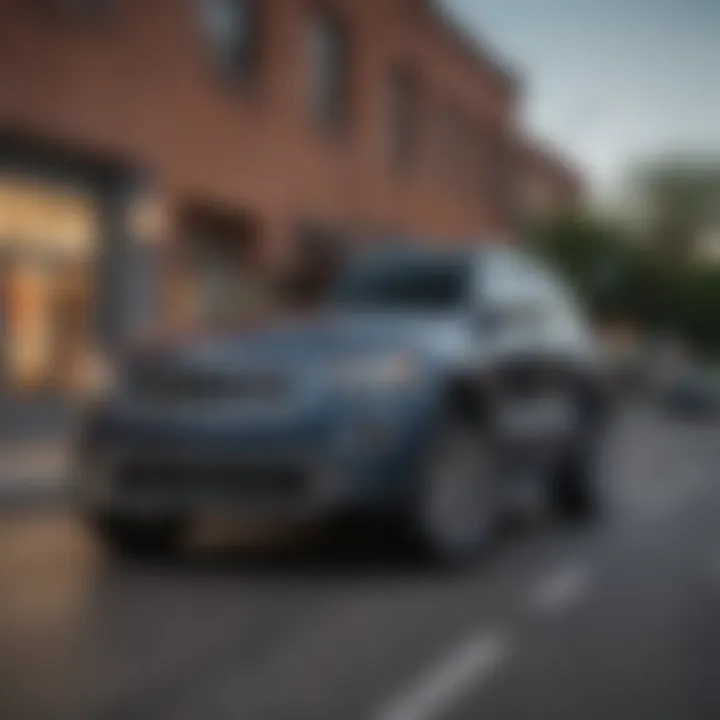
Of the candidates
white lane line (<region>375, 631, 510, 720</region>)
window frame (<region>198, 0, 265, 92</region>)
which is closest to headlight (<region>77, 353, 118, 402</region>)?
white lane line (<region>375, 631, 510, 720</region>)

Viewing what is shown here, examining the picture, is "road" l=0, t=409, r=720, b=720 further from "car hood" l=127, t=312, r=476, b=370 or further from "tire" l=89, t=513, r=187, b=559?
"car hood" l=127, t=312, r=476, b=370

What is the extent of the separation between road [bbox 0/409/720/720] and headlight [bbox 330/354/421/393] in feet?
2.74

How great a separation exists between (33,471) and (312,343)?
4.54 meters

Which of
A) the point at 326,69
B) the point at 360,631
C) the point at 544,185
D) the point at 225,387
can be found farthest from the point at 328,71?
the point at 544,185

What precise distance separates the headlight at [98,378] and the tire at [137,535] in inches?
22.4

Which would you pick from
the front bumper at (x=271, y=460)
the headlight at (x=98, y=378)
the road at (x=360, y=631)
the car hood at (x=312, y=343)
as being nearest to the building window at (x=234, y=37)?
the road at (x=360, y=631)

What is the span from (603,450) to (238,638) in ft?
15.6

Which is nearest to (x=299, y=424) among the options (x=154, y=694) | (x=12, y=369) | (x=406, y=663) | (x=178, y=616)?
(x=178, y=616)

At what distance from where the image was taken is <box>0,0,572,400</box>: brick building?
14.6 meters

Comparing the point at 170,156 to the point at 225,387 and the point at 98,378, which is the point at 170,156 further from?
the point at 225,387

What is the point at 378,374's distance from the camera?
22.5 feet

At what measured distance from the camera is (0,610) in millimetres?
5680

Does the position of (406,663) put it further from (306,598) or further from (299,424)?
(299,424)

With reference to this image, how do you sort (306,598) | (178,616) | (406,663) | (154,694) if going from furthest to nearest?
(306,598) → (178,616) → (406,663) → (154,694)
